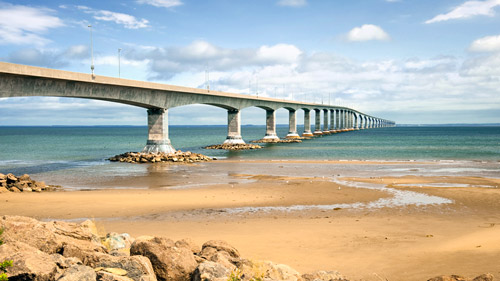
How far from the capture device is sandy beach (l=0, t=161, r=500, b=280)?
34.7 ft

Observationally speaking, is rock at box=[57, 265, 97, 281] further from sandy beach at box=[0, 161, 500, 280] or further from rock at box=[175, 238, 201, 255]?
sandy beach at box=[0, 161, 500, 280]

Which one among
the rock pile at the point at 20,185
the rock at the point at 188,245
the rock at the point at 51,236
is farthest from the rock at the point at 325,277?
the rock pile at the point at 20,185

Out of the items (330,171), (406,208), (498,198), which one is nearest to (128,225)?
(406,208)

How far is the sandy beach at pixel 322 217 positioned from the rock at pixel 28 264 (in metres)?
5.47

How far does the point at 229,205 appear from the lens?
770 inches

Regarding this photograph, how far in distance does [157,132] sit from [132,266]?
45477 millimetres

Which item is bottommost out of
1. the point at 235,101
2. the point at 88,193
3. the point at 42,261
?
the point at 88,193

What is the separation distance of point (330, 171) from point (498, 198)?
52.5ft

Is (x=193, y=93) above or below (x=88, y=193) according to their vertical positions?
above

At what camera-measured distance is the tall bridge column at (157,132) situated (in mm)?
50781

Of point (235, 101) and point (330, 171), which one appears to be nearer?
point (330, 171)

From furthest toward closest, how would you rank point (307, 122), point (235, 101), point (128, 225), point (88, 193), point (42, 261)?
point (307, 122) < point (235, 101) < point (88, 193) < point (128, 225) < point (42, 261)

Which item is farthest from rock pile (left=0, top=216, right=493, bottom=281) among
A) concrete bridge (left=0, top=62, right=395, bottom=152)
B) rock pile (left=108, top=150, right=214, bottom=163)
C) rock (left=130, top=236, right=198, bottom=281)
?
rock pile (left=108, top=150, right=214, bottom=163)

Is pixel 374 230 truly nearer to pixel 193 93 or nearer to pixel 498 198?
pixel 498 198
